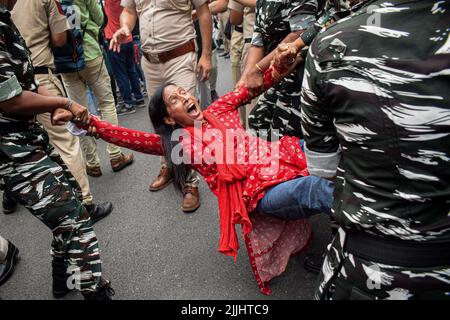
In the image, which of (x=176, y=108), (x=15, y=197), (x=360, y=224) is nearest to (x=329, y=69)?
(x=360, y=224)

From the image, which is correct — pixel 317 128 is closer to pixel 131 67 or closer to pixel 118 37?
pixel 118 37

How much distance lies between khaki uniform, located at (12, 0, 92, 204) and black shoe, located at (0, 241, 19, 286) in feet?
2.20

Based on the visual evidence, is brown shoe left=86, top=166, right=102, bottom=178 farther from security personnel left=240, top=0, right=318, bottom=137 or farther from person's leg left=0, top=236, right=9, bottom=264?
security personnel left=240, top=0, right=318, bottom=137

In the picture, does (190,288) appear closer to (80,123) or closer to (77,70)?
(80,123)

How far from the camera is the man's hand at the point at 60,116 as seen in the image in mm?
1860

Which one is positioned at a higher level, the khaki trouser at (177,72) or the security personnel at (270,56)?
→ the security personnel at (270,56)

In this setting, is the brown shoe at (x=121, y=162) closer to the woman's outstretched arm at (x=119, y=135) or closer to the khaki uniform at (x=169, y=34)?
the khaki uniform at (x=169, y=34)

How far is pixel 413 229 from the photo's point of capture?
35.7 inches

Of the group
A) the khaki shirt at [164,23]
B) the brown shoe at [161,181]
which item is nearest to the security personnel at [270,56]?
the khaki shirt at [164,23]

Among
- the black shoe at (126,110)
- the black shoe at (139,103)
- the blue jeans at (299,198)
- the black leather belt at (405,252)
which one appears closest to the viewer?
Result: the black leather belt at (405,252)

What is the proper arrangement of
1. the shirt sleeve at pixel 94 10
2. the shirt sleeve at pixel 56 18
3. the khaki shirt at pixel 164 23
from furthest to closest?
the shirt sleeve at pixel 94 10 → the khaki shirt at pixel 164 23 → the shirt sleeve at pixel 56 18

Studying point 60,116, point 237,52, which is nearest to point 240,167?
point 60,116

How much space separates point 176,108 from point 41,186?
0.83 m

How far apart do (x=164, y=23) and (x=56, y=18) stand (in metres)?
0.78
